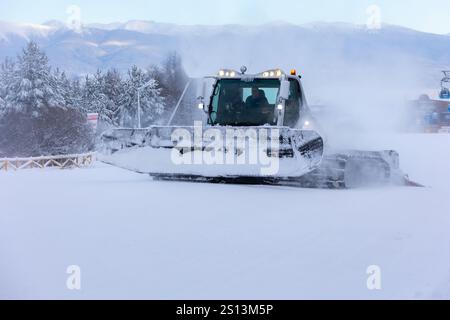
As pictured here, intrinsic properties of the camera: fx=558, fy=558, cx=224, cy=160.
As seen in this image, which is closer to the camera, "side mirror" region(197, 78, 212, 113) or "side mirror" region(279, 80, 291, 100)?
"side mirror" region(279, 80, 291, 100)

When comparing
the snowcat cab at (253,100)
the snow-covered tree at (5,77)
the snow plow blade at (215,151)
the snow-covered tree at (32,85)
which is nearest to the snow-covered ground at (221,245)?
the snow plow blade at (215,151)

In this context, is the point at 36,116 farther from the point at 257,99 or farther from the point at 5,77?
the point at 257,99

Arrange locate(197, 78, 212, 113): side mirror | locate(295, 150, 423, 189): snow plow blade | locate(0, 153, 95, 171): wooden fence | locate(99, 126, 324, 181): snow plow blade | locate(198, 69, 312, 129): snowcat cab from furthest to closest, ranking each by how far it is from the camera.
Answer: locate(0, 153, 95, 171): wooden fence
locate(197, 78, 212, 113): side mirror
locate(198, 69, 312, 129): snowcat cab
locate(295, 150, 423, 189): snow plow blade
locate(99, 126, 324, 181): snow plow blade

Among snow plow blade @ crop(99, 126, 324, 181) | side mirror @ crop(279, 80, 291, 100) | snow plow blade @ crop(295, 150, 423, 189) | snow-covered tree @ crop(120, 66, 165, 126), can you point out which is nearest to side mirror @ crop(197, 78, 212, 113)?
snow plow blade @ crop(99, 126, 324, 181)

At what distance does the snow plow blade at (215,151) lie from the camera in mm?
8477

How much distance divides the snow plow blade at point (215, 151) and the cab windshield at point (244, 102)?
1.52 meters

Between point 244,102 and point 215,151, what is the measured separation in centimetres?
201

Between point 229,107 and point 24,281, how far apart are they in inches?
305

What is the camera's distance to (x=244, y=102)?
35.2 feet

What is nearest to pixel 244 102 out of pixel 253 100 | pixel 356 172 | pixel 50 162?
pixel 253 100

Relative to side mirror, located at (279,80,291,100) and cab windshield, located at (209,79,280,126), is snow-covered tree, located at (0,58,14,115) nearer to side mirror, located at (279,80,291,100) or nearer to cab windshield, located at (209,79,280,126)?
cab windshield, located at (209,79,280,126)

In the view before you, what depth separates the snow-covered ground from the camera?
3.37 m

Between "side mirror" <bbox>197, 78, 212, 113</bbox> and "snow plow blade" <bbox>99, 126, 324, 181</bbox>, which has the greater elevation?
"side mirror" <bbox>197, 78, 212, 113</bbox>

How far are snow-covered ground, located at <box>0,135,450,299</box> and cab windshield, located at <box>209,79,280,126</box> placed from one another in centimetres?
319
